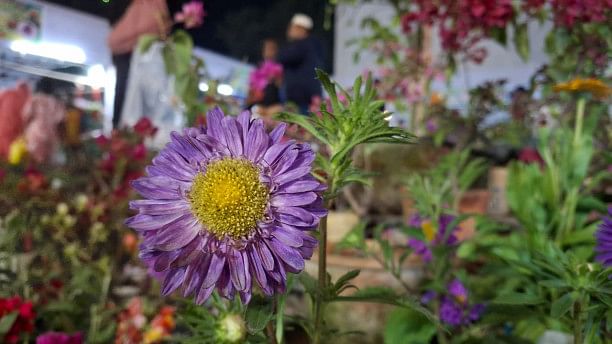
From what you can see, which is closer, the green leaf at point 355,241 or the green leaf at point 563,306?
the green leaf at point 563,306

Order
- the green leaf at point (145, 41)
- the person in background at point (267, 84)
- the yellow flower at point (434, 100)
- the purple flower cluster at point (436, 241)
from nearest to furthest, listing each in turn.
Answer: the purple flower cluster at point (436, 241) < the green leaf at point (145, 41) < the person in background at point (267, 84) < the yellow flower at point (434, 100)

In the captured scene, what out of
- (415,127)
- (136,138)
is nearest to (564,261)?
(136,138)

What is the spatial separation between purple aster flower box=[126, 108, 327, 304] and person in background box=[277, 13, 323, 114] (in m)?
0.74

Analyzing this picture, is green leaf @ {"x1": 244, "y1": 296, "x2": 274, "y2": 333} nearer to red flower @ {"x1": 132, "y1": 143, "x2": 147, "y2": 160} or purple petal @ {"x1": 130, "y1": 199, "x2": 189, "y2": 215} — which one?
purple petal @ {"x1": 130, "y1": 199, "x2": 189, "y2": 215}

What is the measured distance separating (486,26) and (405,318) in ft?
1.94

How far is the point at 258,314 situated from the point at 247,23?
1392 mm

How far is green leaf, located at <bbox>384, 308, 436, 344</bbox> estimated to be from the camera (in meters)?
0.54

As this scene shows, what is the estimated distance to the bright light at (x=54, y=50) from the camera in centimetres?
94

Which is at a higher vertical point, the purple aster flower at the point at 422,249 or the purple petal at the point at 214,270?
the purple petal at the point at 214,270

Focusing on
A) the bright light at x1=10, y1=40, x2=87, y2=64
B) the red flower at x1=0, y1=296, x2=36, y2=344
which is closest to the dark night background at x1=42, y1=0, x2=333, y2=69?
the bright light at x1=10, y1=40, x2=87, y2=64

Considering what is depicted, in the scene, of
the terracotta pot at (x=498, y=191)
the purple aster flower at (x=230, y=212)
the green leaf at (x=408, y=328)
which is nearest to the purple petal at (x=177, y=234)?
the purple aster flower at (x=230, y=212)

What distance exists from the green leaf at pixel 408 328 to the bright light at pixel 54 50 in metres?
0.73

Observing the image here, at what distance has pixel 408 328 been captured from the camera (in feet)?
1.83

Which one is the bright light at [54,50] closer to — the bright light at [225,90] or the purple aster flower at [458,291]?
the bright light at [225,90]
